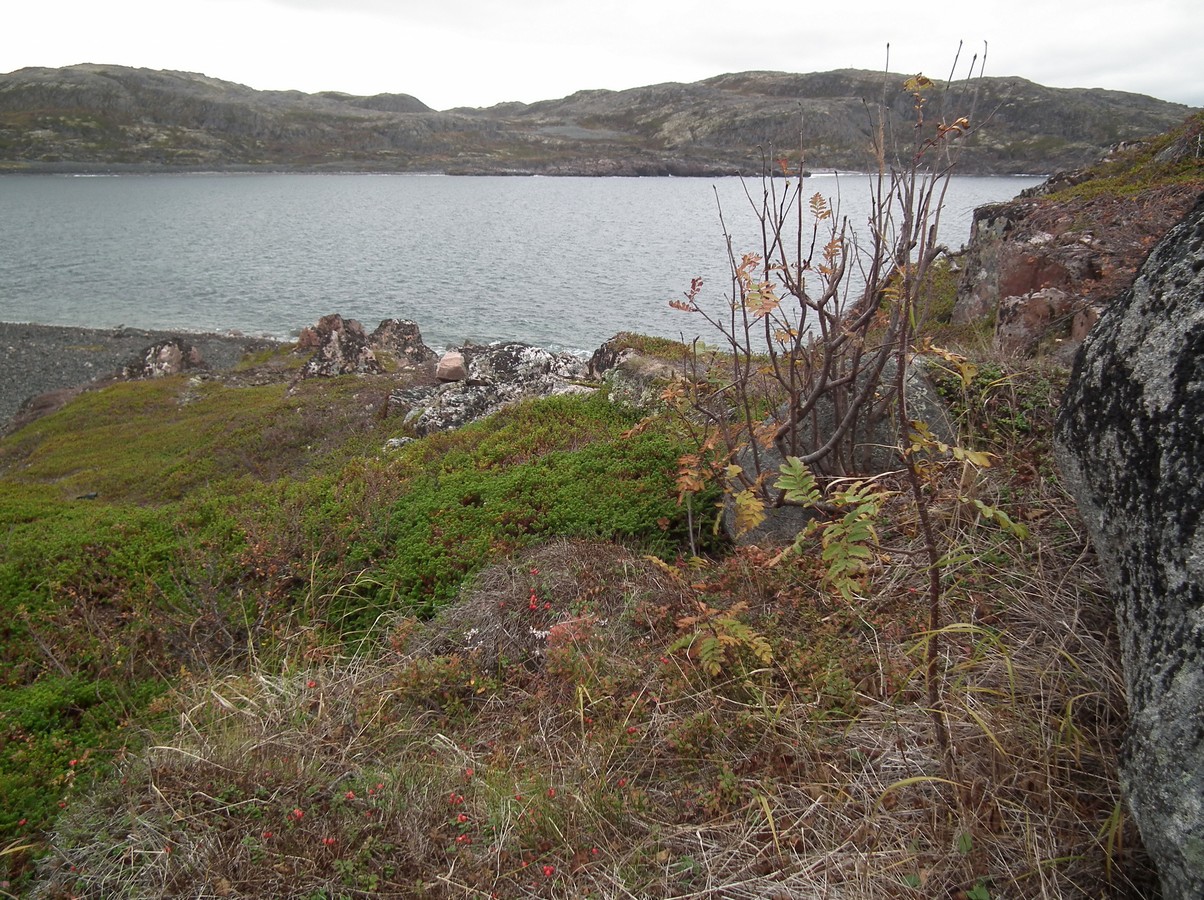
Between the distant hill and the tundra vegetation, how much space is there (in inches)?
5215

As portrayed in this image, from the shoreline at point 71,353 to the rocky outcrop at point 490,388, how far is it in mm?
18362

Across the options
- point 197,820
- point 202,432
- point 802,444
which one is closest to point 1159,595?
point 802,444

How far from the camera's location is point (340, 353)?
26766 millimetres

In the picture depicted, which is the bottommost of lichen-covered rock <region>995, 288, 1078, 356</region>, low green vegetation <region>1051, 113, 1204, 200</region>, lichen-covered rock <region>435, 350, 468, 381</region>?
lichen-covered rock <region>435, 350, 468, 381</region>

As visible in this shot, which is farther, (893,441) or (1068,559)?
(893,441)

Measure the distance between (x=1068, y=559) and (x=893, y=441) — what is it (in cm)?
224

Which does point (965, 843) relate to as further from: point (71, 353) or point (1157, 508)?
point (71, 353)

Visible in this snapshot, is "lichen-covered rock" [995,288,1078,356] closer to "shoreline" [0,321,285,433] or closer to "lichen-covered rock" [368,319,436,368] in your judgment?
"lichen-covered rock" [368,319,436,368]

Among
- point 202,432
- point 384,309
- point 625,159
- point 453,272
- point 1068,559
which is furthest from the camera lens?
point 625,159

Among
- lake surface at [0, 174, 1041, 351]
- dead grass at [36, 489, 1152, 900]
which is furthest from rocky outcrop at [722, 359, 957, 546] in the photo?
lake surface at [0, 174, 1041, 351]

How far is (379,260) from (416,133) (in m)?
148

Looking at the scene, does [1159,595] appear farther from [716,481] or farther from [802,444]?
[716,481]

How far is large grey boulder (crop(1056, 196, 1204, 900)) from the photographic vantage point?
194 centimetres

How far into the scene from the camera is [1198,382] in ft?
7.13
